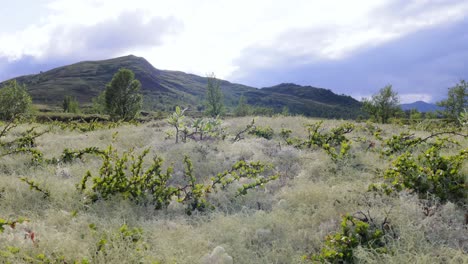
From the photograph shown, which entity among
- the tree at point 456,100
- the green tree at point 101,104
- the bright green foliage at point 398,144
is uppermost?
the tree at point 456,100

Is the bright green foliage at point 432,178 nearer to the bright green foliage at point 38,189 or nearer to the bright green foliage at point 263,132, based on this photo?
the bright green foliage at point 38,189

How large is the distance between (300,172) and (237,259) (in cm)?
305

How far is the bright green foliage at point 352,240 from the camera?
3691mm

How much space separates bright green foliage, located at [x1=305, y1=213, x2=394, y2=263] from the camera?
3.69 m

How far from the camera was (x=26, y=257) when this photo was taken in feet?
10.8

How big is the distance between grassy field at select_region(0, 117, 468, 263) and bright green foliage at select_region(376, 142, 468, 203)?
0.10 metres

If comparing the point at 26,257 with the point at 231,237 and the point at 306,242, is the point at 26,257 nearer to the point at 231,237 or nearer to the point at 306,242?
the point at 231,237

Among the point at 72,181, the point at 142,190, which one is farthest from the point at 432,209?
the point at 72,181

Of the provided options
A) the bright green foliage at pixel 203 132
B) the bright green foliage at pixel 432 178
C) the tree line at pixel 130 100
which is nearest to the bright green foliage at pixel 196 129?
the bright green foliage at pixel 203 132

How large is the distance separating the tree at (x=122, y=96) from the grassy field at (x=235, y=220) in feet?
190

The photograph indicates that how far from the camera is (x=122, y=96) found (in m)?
62.6

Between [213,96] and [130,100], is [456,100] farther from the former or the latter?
[130,100]

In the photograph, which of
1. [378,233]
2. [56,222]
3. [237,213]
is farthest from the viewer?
[237,213]

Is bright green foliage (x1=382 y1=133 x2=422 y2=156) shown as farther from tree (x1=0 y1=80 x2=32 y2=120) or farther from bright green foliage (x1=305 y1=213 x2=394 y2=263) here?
tree (x1=0 y1=80 x2=32 y2=120)
